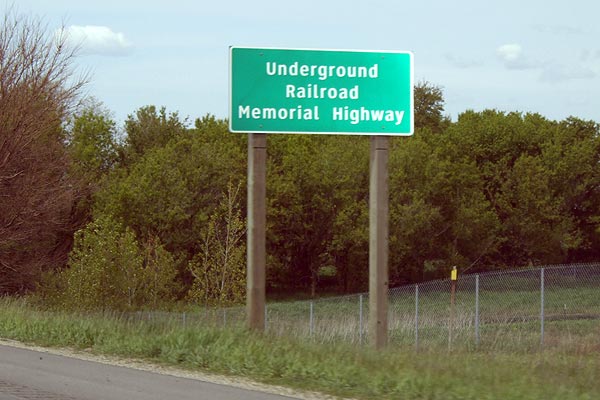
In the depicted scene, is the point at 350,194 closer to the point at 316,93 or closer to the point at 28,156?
the point at 28,156

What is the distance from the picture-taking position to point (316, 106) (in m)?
14.7

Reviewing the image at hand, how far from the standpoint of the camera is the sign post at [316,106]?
47.8 feet

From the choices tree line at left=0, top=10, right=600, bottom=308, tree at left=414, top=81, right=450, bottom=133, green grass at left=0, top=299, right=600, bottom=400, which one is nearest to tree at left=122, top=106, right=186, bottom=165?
tree line at left=0, top=10, right=600, bottom=308

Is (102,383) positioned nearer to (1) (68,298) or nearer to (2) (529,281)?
(1) (68,298)

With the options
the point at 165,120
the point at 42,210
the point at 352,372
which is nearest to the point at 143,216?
the point at 165,120

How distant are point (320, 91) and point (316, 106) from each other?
25 centimetres

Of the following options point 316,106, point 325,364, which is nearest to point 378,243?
point 316,106

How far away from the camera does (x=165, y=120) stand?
79.8m

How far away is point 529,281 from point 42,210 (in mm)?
18660

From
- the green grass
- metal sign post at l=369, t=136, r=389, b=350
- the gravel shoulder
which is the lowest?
the gravel shoulder

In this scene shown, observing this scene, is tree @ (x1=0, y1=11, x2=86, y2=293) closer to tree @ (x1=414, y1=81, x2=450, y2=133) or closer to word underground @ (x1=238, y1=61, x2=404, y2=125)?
word underground @ (x1=238, y1=61, x2=404, y2=125)

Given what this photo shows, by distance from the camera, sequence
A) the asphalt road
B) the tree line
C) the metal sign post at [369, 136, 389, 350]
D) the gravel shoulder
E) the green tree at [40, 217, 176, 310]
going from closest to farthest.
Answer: the asphalt road → the gravel shoulder → the metal sign post at [369, 136, 389, 350] → the green tree at [40, 217, 176, 310] → the tree line

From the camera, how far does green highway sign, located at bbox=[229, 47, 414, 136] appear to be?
47.7 feet

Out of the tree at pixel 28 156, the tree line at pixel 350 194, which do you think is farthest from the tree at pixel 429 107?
the tree at pixel 28 156
